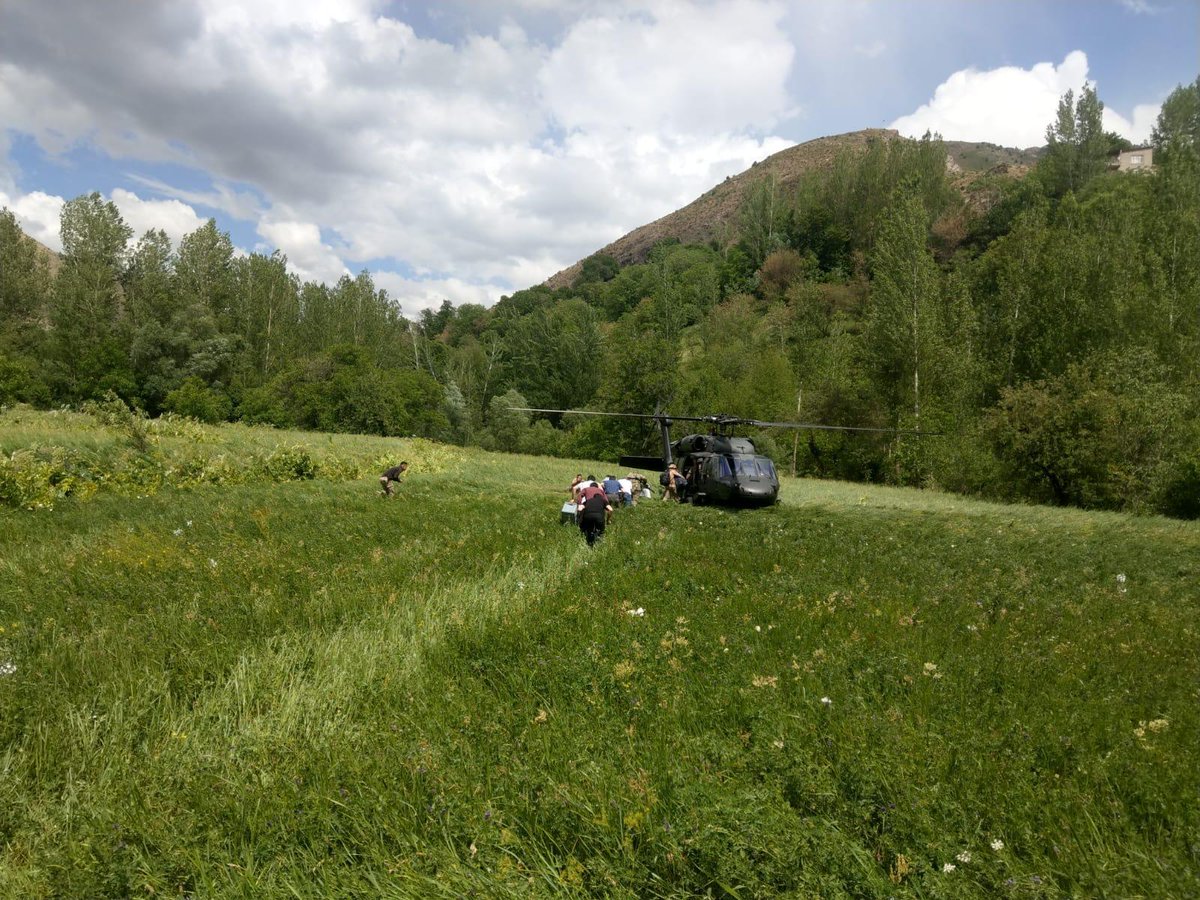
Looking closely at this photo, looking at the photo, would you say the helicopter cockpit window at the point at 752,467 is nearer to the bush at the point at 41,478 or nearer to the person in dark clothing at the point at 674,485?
the person in dark clothing at the point at 674,485

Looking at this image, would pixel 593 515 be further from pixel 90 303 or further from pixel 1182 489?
pixel 90 303

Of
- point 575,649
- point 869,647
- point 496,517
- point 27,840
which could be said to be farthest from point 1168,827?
point 496,517

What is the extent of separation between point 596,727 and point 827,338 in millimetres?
63882

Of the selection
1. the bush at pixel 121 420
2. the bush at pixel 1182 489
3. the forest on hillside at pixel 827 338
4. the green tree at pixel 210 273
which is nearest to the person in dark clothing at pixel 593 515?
the forest on hillside at pixel 827 338

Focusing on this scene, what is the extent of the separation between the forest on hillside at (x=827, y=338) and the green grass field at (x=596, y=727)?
1419 centimetres

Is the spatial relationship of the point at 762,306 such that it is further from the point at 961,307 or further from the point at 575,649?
the point at 575,649

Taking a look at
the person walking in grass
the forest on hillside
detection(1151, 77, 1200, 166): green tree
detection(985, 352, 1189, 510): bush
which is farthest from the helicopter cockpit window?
detection(1151, 77, 1200, 166): green tree

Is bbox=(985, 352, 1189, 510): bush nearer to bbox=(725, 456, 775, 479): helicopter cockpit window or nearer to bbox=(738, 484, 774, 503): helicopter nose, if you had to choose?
bbox=(725, 456, 775, 479): helicopter cockpit window

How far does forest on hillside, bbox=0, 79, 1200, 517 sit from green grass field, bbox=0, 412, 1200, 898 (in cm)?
1419

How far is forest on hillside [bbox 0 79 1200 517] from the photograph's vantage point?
2409cm

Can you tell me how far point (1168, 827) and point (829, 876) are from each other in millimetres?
2175

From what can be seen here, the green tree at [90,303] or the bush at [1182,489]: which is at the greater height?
the green tree at [90,303]

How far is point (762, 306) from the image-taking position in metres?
85.8

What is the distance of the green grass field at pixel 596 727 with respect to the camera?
362 centimetres
